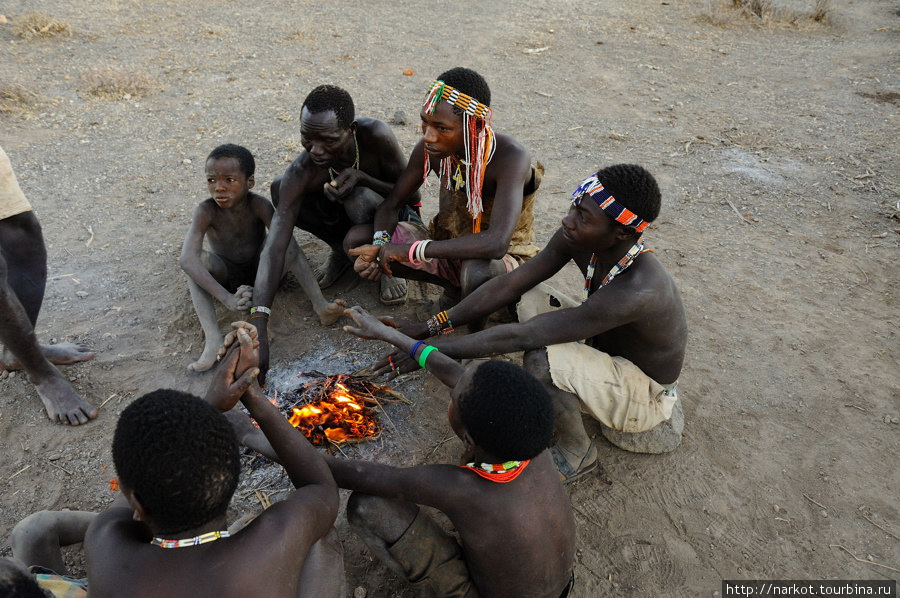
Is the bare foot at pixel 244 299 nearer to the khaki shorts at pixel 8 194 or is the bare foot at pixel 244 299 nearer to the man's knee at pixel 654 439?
the khaki shorts at pixel 8 194

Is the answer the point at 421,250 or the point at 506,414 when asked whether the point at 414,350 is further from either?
the point at 506,414

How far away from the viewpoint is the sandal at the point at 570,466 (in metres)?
3.03

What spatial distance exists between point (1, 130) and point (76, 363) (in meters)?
3.86

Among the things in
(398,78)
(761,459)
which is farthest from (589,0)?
(761,459)

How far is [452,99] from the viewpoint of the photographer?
3.51 metres

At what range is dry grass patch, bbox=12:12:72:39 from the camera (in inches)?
325

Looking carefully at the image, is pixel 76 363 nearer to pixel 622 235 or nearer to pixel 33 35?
pixel 622 235

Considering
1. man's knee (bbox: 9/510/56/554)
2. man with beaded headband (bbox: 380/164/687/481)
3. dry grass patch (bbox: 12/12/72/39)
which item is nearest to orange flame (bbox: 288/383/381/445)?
man with beaded headband (bbox: 380/164/687/481)

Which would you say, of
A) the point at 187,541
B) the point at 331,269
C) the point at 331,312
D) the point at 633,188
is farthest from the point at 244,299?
the point at 633,188

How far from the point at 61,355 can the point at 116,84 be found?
471cm

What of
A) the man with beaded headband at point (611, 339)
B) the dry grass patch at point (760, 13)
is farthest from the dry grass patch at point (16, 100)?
the dry grass patch at point (760, 13)

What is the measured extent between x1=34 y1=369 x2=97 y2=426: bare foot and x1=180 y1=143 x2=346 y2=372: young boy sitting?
1.92 feet

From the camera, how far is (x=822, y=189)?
19.0 feet

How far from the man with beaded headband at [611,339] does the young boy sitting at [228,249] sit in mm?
1109
